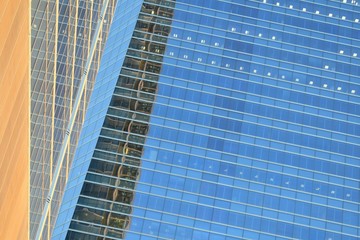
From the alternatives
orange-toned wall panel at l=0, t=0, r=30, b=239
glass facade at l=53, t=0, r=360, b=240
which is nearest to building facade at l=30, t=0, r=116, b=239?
orange-toned wall panel at l=0, t=0, r=30, b=239

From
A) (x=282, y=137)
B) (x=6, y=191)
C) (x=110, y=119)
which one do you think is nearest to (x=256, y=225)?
(x=282, y=137)

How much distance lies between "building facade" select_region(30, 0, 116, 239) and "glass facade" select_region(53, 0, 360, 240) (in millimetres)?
53604

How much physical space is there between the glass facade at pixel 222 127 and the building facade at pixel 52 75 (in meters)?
53.6

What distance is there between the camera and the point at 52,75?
155ft

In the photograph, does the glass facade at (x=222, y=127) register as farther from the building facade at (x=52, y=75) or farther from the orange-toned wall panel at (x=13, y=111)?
the orange-toned wall panel at (x=13, y=111)

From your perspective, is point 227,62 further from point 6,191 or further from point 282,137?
point 6,191

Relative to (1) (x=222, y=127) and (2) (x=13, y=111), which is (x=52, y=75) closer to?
(2) (x=13, y=111)

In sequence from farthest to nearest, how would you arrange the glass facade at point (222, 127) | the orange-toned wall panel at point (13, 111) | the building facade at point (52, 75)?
the glass facade at point (222, 127) → the building facade at point (52, 75) → the orange-toned wall panel at point (13, 111)

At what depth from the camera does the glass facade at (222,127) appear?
405 ft

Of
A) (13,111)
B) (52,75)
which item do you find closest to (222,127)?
(52,75)

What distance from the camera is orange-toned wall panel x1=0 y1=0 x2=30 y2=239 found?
102 feet

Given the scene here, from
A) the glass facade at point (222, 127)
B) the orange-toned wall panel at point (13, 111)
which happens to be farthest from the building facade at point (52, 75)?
the glass facade at point (222, 127)

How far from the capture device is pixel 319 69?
465 feet

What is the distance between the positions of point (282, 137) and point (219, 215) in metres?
15.4
